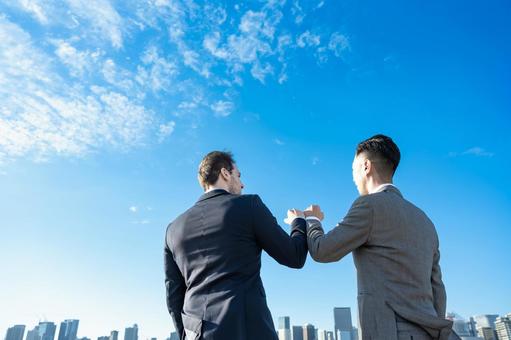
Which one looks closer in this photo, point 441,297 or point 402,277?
point 402,277

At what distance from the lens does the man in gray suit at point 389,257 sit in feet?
11.5

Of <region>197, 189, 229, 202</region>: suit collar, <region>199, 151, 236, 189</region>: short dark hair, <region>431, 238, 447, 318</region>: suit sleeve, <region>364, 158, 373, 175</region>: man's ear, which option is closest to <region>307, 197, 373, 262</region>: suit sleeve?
<region>364, 158, 373, 175</region>: man's ear

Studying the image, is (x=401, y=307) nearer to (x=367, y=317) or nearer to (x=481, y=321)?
(x=367, y=317)

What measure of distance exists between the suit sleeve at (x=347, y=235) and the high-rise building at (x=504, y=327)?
6432 inches

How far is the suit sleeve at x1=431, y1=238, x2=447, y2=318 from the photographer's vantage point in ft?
13.1

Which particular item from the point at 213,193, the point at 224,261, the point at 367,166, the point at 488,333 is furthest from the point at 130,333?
the point at 367,166

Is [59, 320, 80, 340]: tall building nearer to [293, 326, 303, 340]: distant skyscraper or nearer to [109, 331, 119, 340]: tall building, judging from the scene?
[109, 331, 119, 340]: tall building

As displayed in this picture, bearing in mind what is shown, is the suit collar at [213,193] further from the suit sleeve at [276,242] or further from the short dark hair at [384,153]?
the short dark hair at [384,153]

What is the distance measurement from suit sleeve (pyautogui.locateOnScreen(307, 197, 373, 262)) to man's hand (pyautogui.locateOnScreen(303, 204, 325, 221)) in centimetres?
60

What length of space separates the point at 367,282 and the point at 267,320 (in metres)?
1.00

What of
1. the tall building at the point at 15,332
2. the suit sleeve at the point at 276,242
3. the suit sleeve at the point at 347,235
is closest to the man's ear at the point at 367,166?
the suit sleeve at the point at 347,235

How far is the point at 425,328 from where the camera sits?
348cm

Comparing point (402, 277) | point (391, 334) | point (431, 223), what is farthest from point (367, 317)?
point (431, 223)

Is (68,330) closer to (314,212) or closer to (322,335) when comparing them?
(322,335)
